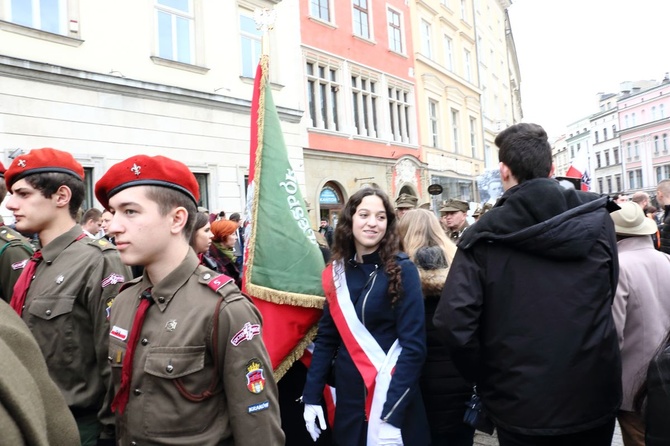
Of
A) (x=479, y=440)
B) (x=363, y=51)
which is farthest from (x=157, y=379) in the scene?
(x=363, y=51)

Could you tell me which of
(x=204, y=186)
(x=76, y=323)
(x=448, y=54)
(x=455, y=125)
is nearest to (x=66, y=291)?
(x=76, y=323)

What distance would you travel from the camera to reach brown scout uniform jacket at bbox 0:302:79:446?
0.88 metres

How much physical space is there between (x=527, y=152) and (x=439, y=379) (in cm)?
135

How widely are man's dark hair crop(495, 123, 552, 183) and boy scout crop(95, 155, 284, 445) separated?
135 centimetres

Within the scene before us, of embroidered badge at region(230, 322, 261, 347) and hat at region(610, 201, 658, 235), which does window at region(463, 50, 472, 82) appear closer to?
hat at region(610, 201, 658, 235)

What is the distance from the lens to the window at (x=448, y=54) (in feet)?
84.6

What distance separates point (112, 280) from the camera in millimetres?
2285

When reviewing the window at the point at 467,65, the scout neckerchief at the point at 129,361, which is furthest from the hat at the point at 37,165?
the window at the point at 467,65

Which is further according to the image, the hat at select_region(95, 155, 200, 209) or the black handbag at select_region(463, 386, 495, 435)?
the black handbag at select_region(463, 386, 495, 435)

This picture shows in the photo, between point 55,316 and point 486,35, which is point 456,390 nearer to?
point 55,316

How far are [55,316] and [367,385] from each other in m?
1.50

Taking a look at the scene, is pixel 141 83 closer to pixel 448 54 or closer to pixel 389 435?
pixel 389 435

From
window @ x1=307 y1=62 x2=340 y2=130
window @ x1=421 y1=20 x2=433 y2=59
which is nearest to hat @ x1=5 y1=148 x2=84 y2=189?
window @ x1=307 y1=62 x2=340 y2=130

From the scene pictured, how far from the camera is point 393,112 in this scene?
21.1 metres
